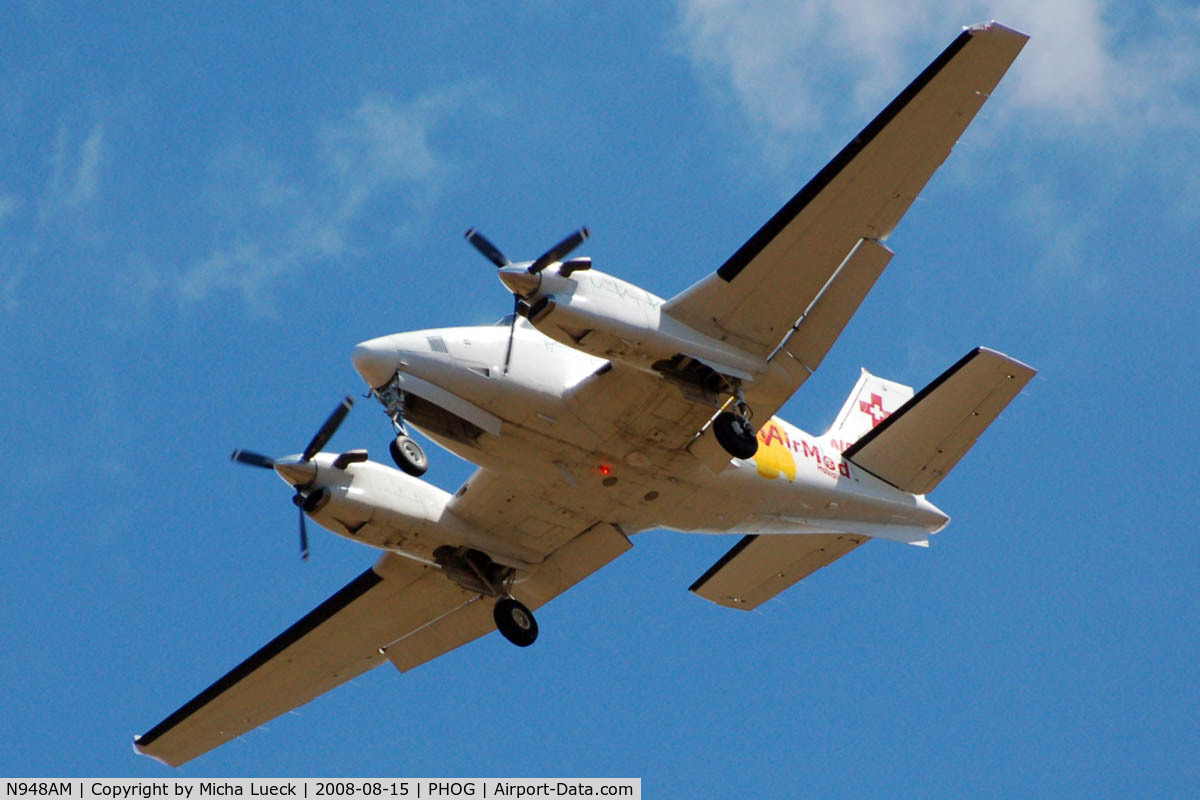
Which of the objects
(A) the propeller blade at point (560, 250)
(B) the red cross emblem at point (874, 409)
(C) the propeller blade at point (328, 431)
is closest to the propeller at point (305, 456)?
(C) the propeller blade at point (328, 431)

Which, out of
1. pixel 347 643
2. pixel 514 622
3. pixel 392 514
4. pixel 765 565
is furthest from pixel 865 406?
pixel 347 643

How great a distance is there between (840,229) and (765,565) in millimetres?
7591

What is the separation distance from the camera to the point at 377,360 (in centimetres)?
2203

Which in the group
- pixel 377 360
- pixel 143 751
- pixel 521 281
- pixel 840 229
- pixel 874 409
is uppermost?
pixel 874 409

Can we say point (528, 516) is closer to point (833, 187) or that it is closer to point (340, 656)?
point (340, 656)

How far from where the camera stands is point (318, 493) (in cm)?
2442

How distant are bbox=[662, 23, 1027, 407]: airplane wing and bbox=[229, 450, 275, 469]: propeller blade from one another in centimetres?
704

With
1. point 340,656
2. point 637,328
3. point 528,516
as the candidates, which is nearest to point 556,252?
point 637,328

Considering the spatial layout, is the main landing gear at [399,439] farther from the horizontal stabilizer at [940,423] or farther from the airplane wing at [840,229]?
the horizontal stabilizer at [940,423]

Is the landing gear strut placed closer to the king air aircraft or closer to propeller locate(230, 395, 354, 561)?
the king air aircraft

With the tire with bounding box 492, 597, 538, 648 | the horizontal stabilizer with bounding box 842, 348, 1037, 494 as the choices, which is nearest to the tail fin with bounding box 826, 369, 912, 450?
the horizontal stabilizer with bounding box 842, 348, 1037, 494

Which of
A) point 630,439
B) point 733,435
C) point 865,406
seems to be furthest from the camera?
point 865,406

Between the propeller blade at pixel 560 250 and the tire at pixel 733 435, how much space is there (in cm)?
337

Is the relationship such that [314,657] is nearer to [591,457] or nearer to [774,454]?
[591,457]
